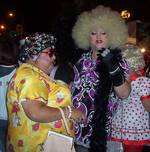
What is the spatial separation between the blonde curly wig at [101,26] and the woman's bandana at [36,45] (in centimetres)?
90

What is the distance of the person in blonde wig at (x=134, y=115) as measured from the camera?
172 inches

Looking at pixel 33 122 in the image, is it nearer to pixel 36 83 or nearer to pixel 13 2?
pixel 36 83

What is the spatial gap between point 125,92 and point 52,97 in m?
0.77

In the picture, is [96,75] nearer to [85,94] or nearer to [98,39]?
[85,94]

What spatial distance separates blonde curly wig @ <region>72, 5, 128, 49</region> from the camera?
4.54 metres

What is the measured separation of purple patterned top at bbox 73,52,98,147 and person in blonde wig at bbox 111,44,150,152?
0.30 metres

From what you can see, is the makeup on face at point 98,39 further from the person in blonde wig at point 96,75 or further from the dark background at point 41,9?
the dark background at point 41,9

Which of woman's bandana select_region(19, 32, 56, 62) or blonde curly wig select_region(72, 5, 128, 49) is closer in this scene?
woman's bandana select_region(19, 32, 56, 62)

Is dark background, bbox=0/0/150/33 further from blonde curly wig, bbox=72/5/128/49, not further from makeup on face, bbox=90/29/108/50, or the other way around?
makeup on face, bbox=90/29/108/50

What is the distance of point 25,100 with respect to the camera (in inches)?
136

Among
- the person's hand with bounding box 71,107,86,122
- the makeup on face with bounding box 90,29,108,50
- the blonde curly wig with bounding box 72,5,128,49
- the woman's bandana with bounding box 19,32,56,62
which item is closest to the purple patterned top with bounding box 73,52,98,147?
the makeup on face with bounding box 90,29,108,50

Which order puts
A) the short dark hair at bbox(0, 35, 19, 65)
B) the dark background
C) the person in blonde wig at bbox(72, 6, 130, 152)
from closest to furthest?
the person in blonde wig at bbox(72, 6, 130, 152)
the short dark hair at bbox(0, 35, 19, 65)
the dark background

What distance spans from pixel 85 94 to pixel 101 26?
74 centimetres

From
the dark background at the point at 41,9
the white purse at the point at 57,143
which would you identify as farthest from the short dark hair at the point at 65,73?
the dark background at the point at 41,9
